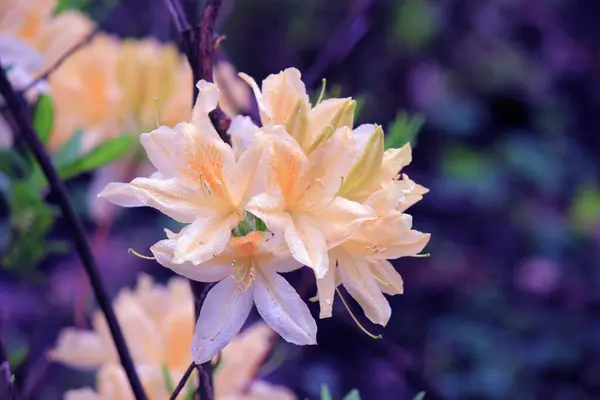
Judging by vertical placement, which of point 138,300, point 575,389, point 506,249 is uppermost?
point 138,300

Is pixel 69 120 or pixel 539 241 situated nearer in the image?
pixel 69 120

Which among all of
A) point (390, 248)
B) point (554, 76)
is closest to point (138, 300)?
point (390, 248)

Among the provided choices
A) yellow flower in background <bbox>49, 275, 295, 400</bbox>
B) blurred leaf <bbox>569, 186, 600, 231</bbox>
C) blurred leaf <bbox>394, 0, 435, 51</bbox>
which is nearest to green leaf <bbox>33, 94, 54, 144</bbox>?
yellow flower in background <bbox>49, 275, 295, 400</bbox>

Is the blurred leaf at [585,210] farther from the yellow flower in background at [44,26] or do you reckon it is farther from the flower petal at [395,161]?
the flower petal at [395,161]

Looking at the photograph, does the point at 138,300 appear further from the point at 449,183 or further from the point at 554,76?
the point at 554,76

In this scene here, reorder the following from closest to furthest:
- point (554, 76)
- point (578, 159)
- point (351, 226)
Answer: point (351, 226) → point (578, 159) → point (554, 76)

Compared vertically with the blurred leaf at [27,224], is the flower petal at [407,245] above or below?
above

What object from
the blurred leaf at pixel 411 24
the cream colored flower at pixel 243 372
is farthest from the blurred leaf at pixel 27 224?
the blurred leaf at pixel 411 24
